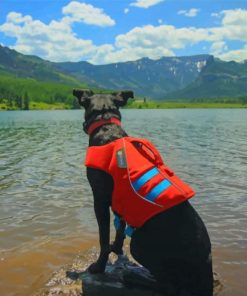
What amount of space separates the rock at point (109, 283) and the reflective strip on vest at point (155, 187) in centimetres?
141

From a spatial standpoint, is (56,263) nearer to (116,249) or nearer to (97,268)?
(116,249)

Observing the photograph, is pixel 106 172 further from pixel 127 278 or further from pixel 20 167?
pixel 20 167

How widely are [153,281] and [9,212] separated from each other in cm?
801

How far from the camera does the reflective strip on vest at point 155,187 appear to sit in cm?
605

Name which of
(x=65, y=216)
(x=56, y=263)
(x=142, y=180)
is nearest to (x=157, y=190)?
(x=142, y=180)

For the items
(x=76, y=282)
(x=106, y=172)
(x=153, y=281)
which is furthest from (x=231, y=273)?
(x=106, y=172)

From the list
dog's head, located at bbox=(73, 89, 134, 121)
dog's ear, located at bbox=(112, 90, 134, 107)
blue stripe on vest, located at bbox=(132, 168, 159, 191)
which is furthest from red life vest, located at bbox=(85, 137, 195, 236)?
dog's ear, located at bbox=(112, 90, 134, 107)

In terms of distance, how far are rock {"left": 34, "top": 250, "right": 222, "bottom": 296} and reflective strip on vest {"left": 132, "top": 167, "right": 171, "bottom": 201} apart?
141 cm

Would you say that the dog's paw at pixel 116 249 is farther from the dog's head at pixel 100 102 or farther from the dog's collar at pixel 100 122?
the dog's head at pixel 100 102

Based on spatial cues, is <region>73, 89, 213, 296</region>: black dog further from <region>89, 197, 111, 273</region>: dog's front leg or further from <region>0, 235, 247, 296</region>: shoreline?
<region>0, 235, 247, 296</region>: shoreline

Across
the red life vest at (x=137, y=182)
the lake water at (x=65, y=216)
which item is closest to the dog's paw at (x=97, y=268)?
the lake water at (x=65, y=216)

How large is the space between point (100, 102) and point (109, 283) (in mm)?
3056

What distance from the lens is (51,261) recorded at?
9031 millimetres

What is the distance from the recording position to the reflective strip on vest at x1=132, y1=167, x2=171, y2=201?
6.05 m
